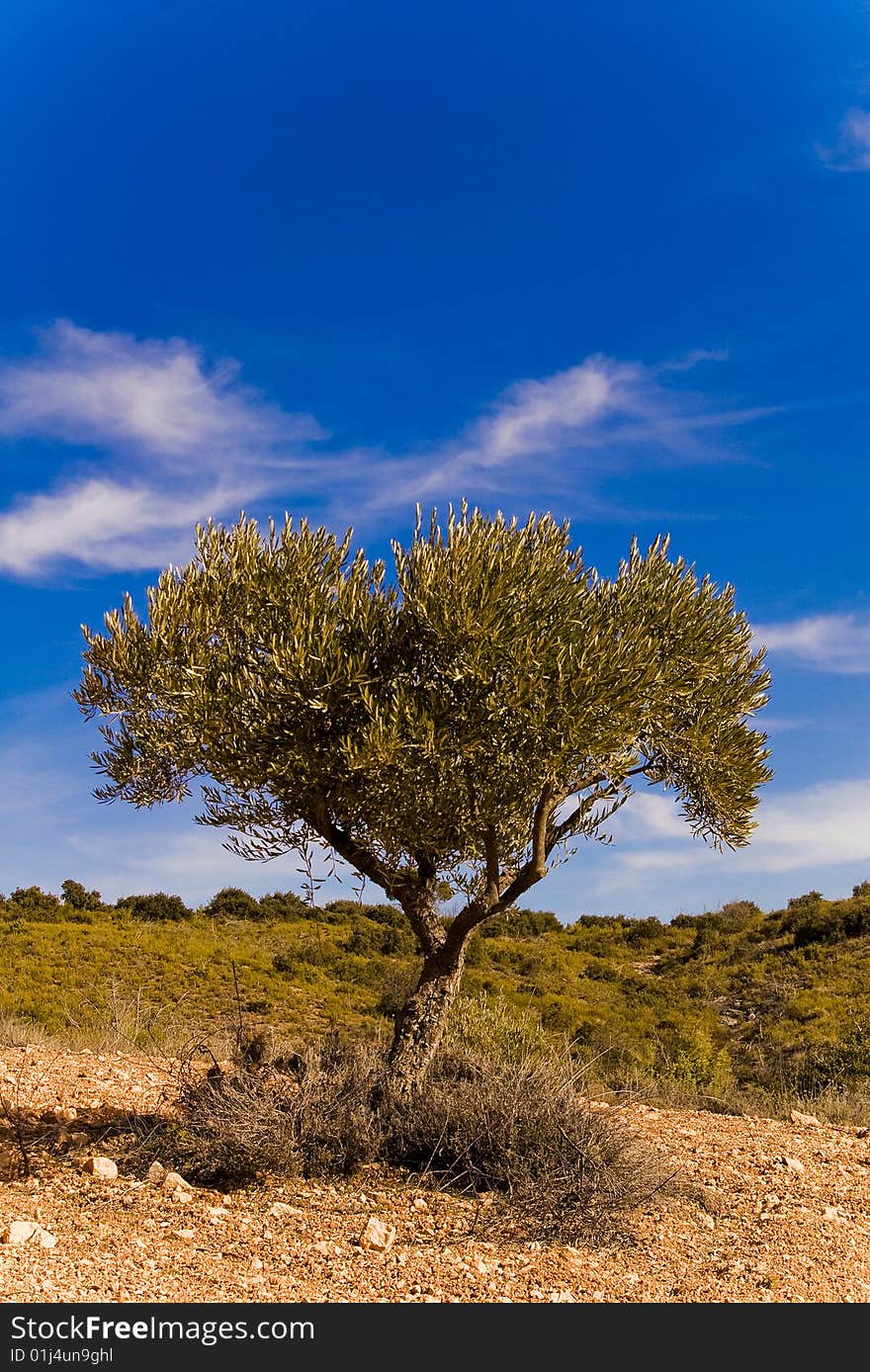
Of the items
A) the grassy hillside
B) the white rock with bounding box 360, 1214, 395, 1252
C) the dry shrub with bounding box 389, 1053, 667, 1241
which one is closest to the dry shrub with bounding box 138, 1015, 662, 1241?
the dry shrub with bounding box 389, 1053, 667, 1241

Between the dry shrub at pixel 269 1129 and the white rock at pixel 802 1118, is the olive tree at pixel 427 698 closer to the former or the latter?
the dry shrub at pixel 269 1129

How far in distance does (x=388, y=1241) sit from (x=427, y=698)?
478cm

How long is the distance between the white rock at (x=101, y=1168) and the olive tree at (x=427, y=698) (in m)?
3.02

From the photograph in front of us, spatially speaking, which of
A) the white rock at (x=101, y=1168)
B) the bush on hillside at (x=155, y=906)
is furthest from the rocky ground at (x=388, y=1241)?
the bush on hillside at (x=155, y=906)

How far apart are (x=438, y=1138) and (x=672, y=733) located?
501 centimetres

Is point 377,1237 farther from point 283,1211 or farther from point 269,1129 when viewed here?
point 269,1129

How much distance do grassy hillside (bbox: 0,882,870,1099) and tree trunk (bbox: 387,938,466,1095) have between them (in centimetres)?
789

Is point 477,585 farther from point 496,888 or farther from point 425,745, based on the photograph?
point 496,888

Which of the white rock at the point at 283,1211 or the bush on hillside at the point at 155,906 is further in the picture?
the bush on hillside at the point at 155,906

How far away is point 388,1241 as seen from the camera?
29.5 ft

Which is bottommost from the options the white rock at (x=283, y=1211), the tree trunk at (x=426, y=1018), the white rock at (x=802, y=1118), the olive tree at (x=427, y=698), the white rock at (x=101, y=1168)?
the white rock at (x=802, y=1118)

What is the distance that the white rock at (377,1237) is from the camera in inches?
349
